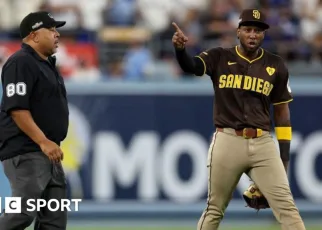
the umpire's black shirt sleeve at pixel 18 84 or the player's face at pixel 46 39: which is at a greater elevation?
the player's face at pixel 46 39

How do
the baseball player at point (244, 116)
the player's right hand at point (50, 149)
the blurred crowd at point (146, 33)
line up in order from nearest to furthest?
the player's right hand at point (50, 149) < the baseball player at point (244, 116) < the blurred crowd at point (146, 33)

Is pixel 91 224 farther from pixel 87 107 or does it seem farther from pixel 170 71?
pixel 170 71

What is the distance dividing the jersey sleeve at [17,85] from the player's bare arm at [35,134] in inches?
3.1

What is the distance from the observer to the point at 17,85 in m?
7.73

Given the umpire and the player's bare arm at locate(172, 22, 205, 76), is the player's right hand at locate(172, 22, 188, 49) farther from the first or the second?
the umpire

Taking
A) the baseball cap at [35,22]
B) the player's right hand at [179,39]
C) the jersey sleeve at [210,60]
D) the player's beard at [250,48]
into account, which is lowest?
the jersey sleeve at [210,60]

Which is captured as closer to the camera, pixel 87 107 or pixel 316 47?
pixel 87 107

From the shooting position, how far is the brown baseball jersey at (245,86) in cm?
845

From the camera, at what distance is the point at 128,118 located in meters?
13.9

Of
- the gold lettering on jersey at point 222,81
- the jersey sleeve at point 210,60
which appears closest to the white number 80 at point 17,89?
the jersey sleeve at point 210,60

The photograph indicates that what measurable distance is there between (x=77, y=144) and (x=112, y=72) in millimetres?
2211

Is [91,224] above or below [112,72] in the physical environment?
below

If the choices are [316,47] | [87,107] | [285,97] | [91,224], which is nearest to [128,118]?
[87,107]

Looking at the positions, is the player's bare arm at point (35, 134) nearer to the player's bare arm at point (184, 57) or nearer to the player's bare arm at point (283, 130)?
the player's bare arm at point (184, 57)
